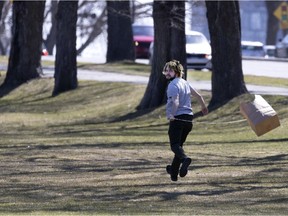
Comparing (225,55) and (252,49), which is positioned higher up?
(225,55)

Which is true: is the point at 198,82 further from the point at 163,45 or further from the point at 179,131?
the point at 179,131

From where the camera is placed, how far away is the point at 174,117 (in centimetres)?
1452

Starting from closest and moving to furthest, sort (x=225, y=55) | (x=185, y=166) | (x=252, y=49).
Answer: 1. (x=185, y=166)
2. (x=225, y=55)
3. (x=252, y=49)

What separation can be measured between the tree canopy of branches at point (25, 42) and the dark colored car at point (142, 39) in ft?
50.7

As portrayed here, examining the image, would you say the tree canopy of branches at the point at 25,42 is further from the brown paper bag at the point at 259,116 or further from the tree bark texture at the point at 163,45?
the brown paper bag at the point at 259,116

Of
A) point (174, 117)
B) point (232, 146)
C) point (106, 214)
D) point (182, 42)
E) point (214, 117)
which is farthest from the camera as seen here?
point (182, 42)

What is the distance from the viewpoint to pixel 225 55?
89.1ft

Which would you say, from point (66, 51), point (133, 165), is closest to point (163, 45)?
point (66, 51)

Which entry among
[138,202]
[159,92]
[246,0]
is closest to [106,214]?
[138,202]

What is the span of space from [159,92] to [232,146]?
8832 millimetres

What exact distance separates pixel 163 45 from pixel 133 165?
11.9 meters

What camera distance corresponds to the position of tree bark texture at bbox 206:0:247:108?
1064 inches

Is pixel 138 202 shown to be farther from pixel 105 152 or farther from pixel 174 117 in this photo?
pixel 105 152

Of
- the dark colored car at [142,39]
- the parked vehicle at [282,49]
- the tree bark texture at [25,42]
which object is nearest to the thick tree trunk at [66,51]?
the tree bark texture at [25,42]
